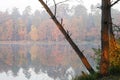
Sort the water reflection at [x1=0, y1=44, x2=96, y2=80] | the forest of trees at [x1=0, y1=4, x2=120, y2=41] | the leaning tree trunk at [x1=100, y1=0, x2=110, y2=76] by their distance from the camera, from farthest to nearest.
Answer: the forest of trees at [x1=0, y1=4, x2=120, y2=41] → the water reflection at [x1=0, y1=44, x2=96, y2=80] → the leaning tree trunk at [x1=100, y1=0, x2=110, y2=76]

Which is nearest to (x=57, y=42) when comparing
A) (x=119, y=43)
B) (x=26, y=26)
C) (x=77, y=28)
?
(x=77, y=28)

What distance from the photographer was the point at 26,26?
11144cm

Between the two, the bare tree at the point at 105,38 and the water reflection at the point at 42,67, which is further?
the water reflection at the point at 42,67

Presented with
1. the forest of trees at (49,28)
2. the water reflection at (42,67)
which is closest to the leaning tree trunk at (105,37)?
the water reflection at (42,67)

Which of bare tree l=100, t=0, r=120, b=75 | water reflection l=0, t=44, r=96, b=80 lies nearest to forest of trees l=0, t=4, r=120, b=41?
water reflection l=0, t=44, r=96, b=80

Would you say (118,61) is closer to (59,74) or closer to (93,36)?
(59,74)

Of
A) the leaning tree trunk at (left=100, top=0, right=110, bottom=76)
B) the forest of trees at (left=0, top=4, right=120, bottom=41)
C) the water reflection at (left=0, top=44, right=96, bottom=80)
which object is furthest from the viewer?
the forest of trees at (left=0, top=4, right=120, bottom=41)

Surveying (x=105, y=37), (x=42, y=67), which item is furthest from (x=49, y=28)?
(x=105, y=37)

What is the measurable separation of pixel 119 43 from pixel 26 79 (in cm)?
1691

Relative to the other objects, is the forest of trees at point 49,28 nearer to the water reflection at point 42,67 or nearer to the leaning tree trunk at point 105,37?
the water reflection at point 42,67

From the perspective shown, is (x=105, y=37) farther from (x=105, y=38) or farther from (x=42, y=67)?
(x=42, y=67)

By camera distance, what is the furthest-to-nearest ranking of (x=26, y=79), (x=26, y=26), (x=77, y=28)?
(x=26, y=26) < (x=77, y=28) < (x=26, y=79)

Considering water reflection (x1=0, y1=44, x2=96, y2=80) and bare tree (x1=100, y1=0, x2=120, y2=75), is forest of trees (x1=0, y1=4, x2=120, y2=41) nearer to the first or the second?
water reflection (x1=0, y1=44, x2=96, y2=80)

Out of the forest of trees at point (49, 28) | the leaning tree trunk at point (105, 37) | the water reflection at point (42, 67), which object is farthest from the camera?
the forest of trees at point (49, 28)
